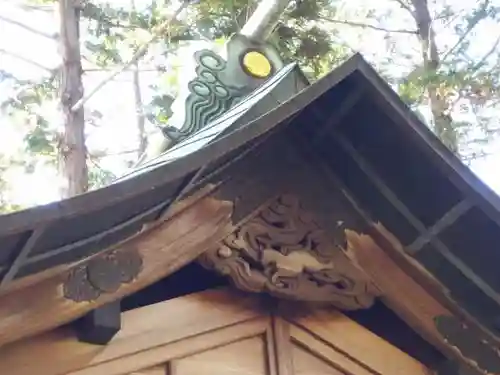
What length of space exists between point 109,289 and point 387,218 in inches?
30.2

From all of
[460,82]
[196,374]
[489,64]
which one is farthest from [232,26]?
[196,374]

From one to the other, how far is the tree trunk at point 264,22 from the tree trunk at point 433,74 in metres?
2.47

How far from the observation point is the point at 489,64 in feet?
22.0

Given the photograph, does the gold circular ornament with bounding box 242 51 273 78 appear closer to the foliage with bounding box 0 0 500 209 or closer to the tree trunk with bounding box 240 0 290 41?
the tree trunk with bounding box 240 0 290 41

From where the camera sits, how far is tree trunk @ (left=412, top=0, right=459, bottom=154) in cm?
604

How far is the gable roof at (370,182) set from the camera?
1.78m

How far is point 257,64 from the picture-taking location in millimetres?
2750

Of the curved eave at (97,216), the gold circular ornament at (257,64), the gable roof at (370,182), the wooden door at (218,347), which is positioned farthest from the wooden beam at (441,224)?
the gold circular ornament at (257,64)

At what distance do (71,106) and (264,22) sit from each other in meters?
3.12

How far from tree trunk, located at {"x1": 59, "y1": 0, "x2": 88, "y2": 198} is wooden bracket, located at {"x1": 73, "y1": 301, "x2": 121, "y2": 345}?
11.9ft

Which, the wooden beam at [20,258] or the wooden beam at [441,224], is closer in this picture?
the wooden beam at [20,258]

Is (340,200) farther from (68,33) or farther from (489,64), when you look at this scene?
(489,64)

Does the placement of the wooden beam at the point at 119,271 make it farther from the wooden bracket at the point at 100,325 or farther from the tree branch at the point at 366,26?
the tree branch at the point at 366,26

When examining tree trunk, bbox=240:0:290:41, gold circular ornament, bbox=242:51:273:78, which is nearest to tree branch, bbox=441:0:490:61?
tree trunk, bbox=240:0:290:41
